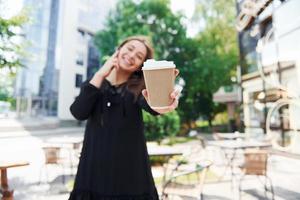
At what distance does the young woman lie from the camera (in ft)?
3.57

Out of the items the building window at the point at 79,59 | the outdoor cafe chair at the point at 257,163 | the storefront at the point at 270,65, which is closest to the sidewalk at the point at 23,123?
the outdoor cafe chair at the point at 257,163

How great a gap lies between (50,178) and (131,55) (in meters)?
3.93

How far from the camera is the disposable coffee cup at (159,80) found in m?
0.78

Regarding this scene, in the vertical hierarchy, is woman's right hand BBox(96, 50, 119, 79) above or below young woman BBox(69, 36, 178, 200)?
above

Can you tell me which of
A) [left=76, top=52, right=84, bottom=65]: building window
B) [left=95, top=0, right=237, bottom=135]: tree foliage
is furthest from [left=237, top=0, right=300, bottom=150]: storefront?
[left=76, top=52, right=84, bottom=65]: building window

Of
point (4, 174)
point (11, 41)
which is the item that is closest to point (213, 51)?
point (11, 41)

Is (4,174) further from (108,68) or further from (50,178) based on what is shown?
(108,68)

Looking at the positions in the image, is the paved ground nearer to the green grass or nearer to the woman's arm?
the green grass

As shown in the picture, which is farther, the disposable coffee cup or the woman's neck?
the woman's neck

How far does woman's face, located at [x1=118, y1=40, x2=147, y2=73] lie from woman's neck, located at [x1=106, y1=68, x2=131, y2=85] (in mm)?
64

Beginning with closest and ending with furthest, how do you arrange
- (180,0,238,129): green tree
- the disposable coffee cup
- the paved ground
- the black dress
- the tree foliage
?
the disposable coffee cup
the black dress
the paved ground
the tree foliage
(180,0,238,129): green tree

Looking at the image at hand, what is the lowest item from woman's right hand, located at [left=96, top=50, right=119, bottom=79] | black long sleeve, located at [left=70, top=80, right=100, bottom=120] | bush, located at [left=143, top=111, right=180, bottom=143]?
bush, located at [left=143, top=111, right=180, bottom=143]

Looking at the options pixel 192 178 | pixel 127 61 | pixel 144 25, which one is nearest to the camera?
pixel 127 61

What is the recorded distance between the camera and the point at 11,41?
3457 mm
